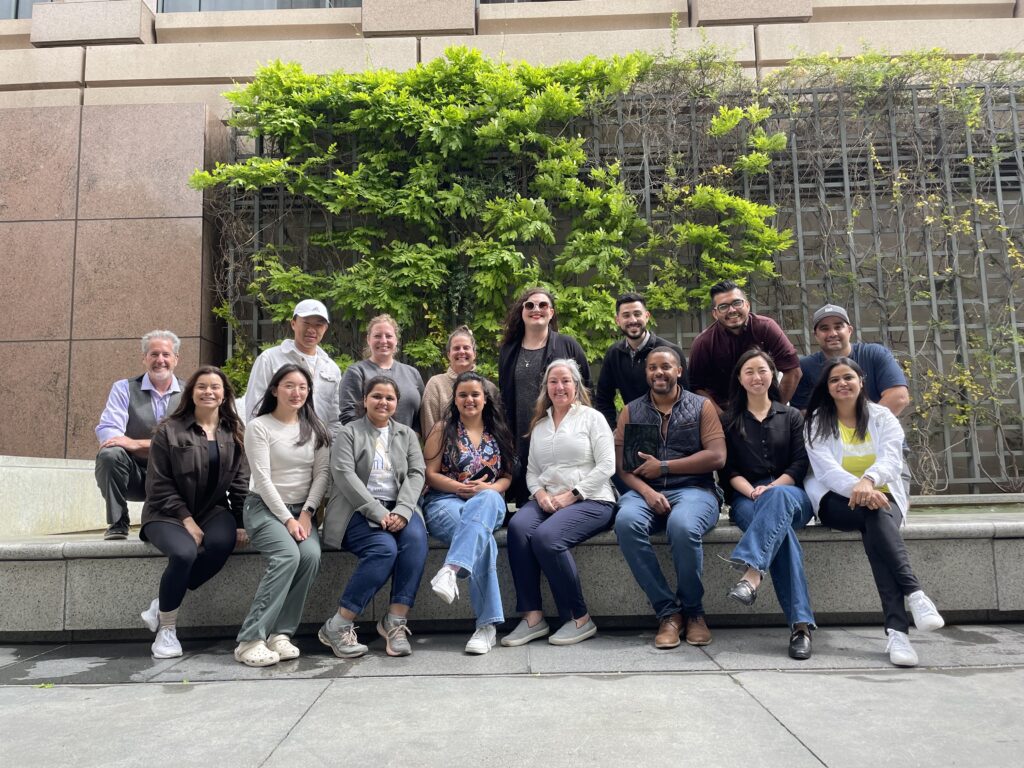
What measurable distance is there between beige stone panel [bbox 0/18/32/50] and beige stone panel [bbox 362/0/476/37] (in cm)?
453

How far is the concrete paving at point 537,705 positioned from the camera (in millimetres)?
2971

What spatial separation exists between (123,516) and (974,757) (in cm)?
520

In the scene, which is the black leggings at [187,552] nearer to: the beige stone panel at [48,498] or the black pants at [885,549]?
the beige stone panel at [48,498]

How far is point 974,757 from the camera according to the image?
9.38ft

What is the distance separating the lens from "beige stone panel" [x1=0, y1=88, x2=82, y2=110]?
1026 centimetres

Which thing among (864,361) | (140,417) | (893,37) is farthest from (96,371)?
(893,37)

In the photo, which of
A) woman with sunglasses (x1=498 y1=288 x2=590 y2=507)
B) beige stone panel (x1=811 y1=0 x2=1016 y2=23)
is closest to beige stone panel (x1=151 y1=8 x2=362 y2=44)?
beige stone panel (x1=811 y1=0 x2=1016 y2=23)

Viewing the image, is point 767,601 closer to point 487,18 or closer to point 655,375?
point 655,375

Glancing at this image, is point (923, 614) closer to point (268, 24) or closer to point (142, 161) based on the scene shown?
point (142, 161)

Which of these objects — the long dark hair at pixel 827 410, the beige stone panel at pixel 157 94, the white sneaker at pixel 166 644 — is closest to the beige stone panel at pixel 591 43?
the beige stone panel at pixel 157 94

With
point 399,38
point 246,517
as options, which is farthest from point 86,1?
point 246,517

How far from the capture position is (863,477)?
477 centimetres

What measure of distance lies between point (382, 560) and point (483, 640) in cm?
75

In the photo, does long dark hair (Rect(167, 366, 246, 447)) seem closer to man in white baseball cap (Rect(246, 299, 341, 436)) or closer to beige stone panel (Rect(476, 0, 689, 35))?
man in white baseball cap (Rect(246, 299, 341, 436))
